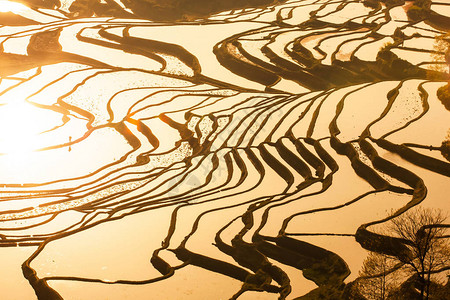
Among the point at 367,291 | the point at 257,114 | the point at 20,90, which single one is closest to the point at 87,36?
the point at 20,90

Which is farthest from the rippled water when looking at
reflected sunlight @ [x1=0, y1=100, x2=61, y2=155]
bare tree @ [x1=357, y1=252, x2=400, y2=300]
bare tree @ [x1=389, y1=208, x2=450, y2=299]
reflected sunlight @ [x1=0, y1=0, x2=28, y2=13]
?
reflected sunlight @ [x1=0, y1=0, x2=28, y2=13]

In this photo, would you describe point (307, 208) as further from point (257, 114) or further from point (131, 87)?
point (131, 87)

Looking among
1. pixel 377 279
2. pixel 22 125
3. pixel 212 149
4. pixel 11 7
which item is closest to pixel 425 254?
pixel 377 279

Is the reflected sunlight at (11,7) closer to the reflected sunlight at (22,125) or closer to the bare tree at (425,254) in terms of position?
the reflected sunlight at (22,125)

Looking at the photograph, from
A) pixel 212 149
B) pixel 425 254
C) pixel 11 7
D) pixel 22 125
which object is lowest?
pixel 425 254

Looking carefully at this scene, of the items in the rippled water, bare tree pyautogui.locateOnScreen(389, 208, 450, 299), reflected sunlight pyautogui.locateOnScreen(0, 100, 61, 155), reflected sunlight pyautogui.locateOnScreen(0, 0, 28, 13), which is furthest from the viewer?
reflected sunlight pyautogui.locateOnScreen(0, 0, 28, 13)

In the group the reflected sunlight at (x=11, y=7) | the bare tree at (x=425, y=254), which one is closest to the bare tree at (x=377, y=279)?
the bare tree at (x=425, y=254)

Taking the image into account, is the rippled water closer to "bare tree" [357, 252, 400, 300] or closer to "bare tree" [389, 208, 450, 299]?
"bare tree" [357, 252, 400, 300]

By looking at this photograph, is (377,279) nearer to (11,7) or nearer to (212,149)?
(212,149)
